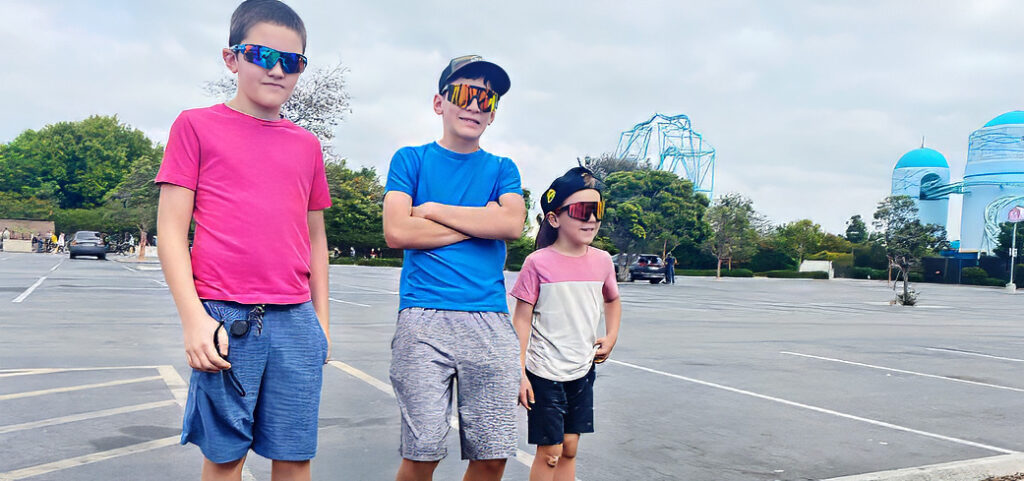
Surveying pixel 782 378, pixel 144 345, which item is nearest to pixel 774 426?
pixel 782 378

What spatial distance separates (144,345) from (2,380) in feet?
8.36

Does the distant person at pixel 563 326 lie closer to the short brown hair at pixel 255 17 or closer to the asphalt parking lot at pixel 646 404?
the asphalt parking lot at pixel 646 404

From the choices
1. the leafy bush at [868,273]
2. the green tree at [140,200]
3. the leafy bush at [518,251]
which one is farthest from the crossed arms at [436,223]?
the leafy bush at [868,273]

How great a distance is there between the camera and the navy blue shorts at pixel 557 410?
11.1 ft

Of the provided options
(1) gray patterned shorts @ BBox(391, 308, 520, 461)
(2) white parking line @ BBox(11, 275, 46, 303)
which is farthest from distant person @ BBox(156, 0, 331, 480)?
(2) white parking line @ BBox(11, 275, 46, 303)

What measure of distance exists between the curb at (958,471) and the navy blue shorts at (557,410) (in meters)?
1.87

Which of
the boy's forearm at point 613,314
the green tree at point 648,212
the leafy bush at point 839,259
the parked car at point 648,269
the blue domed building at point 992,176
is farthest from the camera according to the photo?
the blue domed building at point 992,176

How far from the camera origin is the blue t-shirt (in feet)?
9.39

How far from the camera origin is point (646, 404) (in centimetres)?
659

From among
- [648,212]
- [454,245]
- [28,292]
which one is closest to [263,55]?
[454,245]

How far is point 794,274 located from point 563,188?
6161cm

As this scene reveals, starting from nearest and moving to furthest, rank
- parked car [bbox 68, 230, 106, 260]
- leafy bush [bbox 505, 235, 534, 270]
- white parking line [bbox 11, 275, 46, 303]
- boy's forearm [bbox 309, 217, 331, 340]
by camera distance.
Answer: boy's forearm [bbox 309, 217, 331, 340]
white parking line [bbox 11, 275, 46, 303]
parked car [bbox 68, 230, 106, 260]
leafy bush [bbox 505, 235, 534, 270]

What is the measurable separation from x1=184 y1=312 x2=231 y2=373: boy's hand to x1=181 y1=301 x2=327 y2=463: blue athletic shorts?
0.08 metres

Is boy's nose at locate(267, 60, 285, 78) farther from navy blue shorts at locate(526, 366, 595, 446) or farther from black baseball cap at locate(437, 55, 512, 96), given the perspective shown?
navy blue shorts at locate(526, 366, 595, 446)
